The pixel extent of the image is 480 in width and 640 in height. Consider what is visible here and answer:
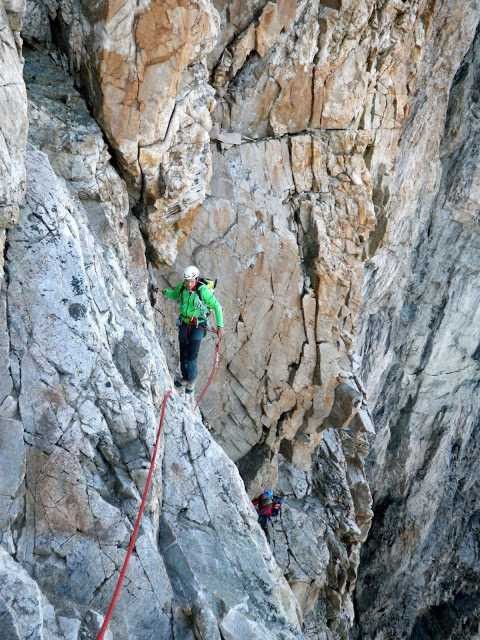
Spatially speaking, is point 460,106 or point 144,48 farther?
point 460,106

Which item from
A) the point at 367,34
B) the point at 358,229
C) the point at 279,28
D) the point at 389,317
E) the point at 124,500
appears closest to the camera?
the point at 124,500

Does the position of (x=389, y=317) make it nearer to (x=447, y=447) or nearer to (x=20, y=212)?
(x=447, y=447)

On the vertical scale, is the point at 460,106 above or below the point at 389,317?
above

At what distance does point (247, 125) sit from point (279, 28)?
7.16ft

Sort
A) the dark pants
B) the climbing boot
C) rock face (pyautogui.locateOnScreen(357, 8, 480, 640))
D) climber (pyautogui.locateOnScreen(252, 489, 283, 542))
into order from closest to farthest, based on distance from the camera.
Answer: the dark pants
the climbing boot
climber (pyautogui.locateOnScreen(252, 489, 283, 542))
rock face (pyautogui.locateOnScreen(357, 8, 480, 640))

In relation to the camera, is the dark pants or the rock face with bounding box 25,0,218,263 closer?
the rock face with bounding box 25,0,218,263

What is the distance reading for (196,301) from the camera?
996cm

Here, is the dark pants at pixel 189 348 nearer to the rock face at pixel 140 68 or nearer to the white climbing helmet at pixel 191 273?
the white climbing helmet at pixel 191 273

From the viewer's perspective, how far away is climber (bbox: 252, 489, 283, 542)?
52.7ft

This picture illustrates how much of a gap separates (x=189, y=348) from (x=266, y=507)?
755cm

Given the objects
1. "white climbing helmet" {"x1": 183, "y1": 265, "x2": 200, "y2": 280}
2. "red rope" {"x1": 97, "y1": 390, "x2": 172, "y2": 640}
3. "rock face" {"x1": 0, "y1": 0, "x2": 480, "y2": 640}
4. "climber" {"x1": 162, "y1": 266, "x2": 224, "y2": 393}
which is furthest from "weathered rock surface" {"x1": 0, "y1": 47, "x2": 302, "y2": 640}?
"climber" {"x1": 162, "y1": 266, "x2": 224, "y2": 393}

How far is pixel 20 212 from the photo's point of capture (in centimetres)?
688

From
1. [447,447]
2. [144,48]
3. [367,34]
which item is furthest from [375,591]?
[144,48]

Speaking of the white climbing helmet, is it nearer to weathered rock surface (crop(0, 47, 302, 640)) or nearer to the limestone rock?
weathered rock surface (crop(0, 47, 302, 640))
